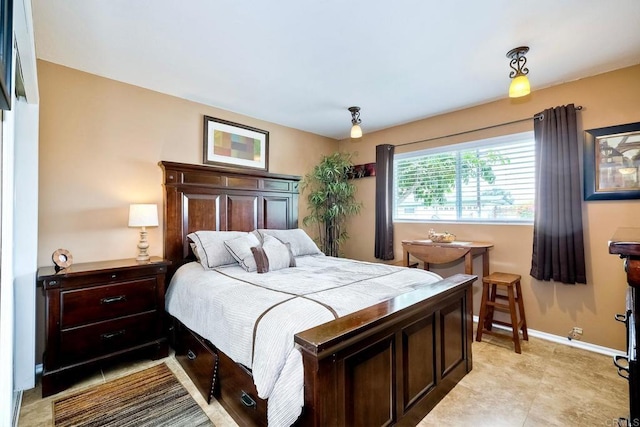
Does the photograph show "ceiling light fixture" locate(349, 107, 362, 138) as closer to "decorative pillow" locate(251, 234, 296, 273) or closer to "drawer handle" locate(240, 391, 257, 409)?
"decorative pillow" locate(251, 234, 296, 273)

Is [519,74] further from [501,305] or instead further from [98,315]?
[98,315]

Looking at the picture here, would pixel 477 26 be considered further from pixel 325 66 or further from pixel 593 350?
pixel 593 350

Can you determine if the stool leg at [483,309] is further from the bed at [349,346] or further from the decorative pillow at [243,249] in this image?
the decorative pillow at [243,249]

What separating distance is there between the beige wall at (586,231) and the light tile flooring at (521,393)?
0.31 m

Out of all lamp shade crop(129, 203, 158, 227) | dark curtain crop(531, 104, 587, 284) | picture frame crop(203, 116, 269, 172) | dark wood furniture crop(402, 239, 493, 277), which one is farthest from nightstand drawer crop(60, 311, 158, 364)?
dark curtain crop(531, 104, 587, 284)

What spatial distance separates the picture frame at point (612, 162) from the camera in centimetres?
244

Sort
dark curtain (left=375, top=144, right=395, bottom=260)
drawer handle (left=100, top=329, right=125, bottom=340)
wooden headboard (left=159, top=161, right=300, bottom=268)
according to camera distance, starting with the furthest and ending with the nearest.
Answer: dark curtain (left=375, top=144, right=395, bottom=260), wooden headboard (left=159, top=161, right=300, bottom=268), drawer handle (left=100, top=329, right=125, bottom=340)

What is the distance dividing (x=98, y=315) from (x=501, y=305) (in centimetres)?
344

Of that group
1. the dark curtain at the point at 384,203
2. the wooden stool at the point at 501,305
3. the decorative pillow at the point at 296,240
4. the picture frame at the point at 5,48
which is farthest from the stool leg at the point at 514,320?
the picture frame at the point at 5,48

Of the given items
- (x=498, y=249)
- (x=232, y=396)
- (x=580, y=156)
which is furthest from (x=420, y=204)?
(x=232, y=396)

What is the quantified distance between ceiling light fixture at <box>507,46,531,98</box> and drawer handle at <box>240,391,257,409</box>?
105 inches

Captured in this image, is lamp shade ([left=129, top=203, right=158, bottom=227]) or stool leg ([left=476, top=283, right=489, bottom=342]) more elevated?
lamp shade ([left=129, top=203, right=158, bottom=227])

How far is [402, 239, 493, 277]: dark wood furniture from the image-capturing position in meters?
2.96

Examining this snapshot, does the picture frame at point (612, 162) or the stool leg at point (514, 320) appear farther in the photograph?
the stool leg at point (514, 320)
